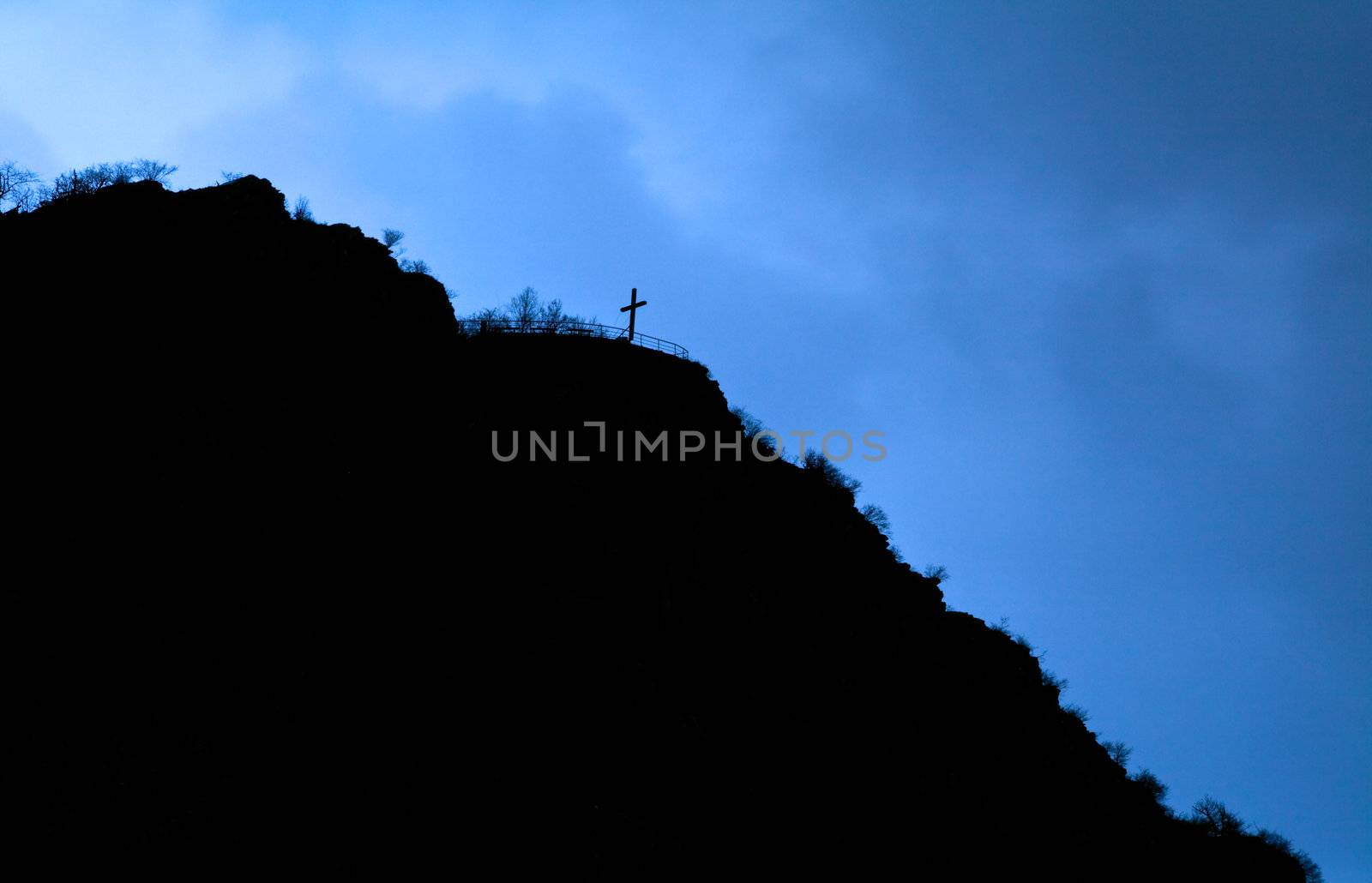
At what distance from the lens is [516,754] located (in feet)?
97.6

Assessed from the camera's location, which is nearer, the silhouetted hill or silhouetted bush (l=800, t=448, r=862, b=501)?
the silhouetted hill

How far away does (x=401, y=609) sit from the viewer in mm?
31281

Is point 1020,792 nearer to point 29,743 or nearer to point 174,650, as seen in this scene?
point 174,650

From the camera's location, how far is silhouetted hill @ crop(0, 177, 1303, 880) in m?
25.0

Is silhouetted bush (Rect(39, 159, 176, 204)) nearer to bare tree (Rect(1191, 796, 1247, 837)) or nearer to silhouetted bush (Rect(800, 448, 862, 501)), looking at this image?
silhouetted bush (Rect(800, 448, 862, 501))

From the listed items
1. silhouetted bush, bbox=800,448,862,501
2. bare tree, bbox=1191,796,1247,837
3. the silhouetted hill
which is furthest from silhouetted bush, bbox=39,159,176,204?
bare tree, bbox=1191,796,1247,837

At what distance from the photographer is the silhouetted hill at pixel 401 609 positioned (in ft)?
81.9

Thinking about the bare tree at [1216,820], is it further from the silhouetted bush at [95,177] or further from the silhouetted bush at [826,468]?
the silhouetted bush at [95,177]

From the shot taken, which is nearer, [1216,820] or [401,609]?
[401,609]

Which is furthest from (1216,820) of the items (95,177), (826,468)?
(95,177)

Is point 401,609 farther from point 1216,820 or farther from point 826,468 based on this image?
point 1216,820

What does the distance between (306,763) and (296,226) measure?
22.6 metres

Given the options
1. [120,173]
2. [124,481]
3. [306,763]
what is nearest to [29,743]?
[306,763]

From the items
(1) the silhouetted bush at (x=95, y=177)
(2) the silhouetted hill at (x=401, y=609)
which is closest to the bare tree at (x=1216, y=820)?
(2) the silhouetted hill at (x=401, y=609)
